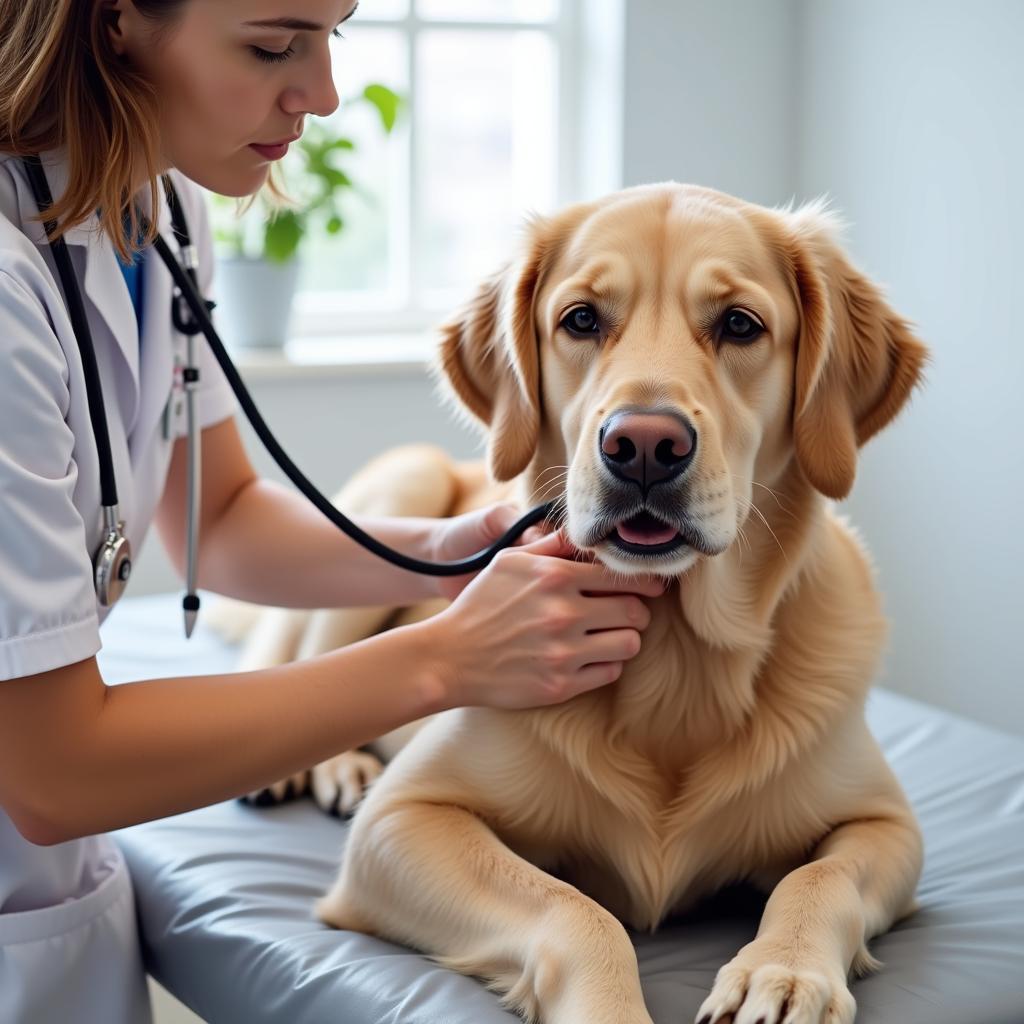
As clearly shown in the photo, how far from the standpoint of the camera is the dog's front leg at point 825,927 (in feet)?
3.80

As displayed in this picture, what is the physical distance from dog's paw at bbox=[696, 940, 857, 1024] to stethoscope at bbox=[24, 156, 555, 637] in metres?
0.56

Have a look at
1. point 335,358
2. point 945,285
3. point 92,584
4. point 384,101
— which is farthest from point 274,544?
point 945,285

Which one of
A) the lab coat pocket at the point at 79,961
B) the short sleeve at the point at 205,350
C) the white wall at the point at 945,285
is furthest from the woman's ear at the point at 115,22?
the white wall at the point at 945,285

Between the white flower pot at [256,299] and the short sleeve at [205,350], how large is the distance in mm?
1682

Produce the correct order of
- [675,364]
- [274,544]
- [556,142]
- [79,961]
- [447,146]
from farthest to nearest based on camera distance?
[447,146] → [556,142] → [274,544] → [79,961] → [675,364]

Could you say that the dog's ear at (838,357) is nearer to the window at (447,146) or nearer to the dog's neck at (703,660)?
the dog's neck at (703,660)

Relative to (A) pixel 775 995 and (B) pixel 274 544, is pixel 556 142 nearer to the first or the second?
(B) pixel 274 544

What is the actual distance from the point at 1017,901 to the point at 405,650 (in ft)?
2.60

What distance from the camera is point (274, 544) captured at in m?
1.82

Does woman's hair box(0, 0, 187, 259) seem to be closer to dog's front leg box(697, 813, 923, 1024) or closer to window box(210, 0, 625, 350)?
dog's front leg box(697, 813, 923, 1024)

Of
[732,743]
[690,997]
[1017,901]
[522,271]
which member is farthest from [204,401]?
[1017,901]

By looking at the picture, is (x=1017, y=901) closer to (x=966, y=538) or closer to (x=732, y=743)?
(x=732, y=743)

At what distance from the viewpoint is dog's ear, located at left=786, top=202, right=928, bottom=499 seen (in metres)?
1.49

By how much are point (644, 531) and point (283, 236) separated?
7.64ft
